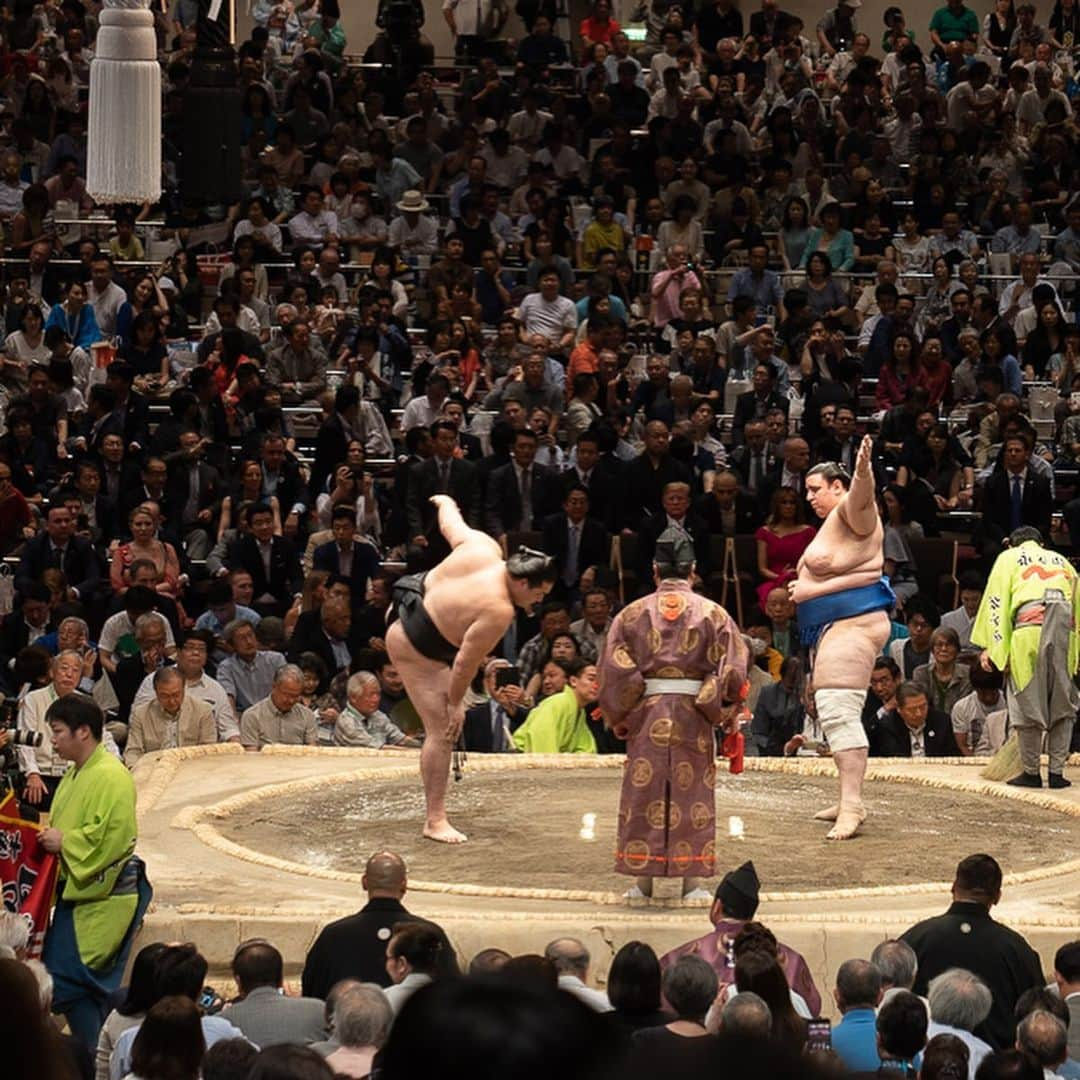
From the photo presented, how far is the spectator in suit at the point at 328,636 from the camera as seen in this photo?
7059 millimetres

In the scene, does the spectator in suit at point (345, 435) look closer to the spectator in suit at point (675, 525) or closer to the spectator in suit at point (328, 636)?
the spectator in suit at point (328, 636)

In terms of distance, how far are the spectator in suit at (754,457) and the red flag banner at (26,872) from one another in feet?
14.5

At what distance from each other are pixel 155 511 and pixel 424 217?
3.22 metres

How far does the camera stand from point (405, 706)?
6852 millimetres

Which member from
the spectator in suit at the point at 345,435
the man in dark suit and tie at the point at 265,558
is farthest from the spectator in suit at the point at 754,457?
the man in dark suit and tie at the point at 265,558

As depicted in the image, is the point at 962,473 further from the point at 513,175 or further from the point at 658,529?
the point at 513,175

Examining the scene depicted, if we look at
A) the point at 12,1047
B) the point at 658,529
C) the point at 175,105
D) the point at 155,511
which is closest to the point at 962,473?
the point at 658,529

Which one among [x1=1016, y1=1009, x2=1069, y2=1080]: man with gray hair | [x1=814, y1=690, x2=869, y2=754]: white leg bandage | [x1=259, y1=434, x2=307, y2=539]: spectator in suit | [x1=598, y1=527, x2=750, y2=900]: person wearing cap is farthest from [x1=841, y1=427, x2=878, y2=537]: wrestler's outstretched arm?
[x1=259, y1=434, x2=307, y2=539]: spectator in suit

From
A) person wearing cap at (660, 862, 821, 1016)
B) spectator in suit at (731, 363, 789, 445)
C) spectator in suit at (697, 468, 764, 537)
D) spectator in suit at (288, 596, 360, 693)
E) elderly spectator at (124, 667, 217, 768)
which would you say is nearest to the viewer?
person wearing cap at (660, 862, 821, 1016)

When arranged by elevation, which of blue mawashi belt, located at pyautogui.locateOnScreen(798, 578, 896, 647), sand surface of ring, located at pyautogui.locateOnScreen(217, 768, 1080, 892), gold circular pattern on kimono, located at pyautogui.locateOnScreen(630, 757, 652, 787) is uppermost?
blue mawashi belt, located at pyautogui.locateOnScreen(798, 578, 896, 647)

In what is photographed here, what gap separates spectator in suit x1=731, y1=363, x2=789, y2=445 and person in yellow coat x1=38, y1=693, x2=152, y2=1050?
467 centimetres

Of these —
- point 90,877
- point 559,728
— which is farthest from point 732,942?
point 559,728

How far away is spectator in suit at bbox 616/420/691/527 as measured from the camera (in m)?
7.92

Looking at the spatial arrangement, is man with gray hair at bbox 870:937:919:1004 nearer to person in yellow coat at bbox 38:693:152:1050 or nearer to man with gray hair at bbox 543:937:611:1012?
man with gray hair at bbox 543:937:611:1012
